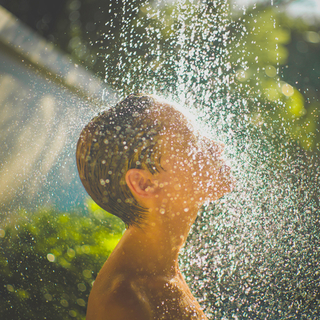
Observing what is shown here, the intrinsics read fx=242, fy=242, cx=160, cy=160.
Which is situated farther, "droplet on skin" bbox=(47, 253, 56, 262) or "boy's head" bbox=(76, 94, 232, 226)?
"droplet on skin" bbox=(47, 253, 56, 262)

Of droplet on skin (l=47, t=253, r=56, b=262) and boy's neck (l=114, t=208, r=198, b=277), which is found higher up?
boy's neck (l=114, t=208, r=198, b=277)

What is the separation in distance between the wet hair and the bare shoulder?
135 mm

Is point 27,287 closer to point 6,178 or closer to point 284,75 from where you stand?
point 6,178

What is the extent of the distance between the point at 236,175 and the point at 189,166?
2.13 feet

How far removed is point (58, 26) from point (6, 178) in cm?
80

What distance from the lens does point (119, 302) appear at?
45 centimetres

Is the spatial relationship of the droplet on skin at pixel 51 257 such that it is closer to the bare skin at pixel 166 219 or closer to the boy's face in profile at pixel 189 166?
the bare skin at pixel 166 219

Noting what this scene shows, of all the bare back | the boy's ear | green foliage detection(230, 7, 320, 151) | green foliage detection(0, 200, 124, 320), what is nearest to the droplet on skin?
green foliage detection(0, 200, 124, 320)

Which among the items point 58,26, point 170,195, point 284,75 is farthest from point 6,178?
point 284,75

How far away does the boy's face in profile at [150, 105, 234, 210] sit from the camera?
1.73ft

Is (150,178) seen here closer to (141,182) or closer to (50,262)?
(141,182)

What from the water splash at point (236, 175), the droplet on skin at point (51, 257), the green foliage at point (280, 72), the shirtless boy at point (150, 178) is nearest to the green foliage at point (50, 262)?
the droplet on skin at point (51, 257)

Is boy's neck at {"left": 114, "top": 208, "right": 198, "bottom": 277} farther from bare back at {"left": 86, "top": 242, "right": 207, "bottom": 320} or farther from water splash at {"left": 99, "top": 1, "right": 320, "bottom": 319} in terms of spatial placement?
water splash at {"left": 99, "top": 1, "right": 320, "bottom": 319}

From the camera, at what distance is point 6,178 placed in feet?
3.72
